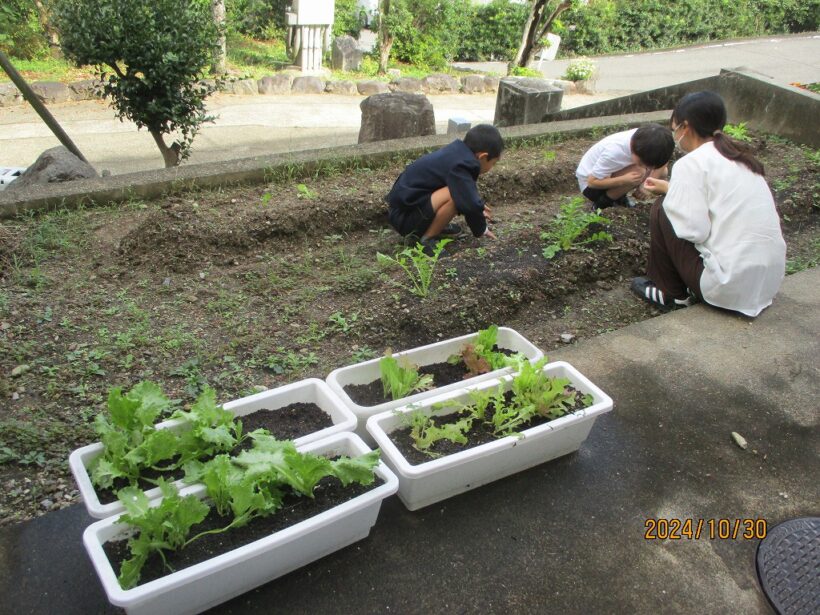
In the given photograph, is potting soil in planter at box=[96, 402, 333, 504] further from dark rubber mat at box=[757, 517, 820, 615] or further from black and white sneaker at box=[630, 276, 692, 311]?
black and white sneaker at box=[630, 276, 692, 311]

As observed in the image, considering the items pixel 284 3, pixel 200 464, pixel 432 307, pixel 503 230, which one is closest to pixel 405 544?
pixel 200 464

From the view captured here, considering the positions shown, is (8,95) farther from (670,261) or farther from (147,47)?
(670,261)

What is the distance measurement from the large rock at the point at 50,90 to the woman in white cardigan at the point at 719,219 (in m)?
12.1

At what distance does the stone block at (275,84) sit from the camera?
44.3 feet

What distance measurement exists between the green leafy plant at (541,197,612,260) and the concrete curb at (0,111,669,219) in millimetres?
2027

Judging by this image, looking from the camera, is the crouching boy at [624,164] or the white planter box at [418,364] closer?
the white planter box at [418,364]

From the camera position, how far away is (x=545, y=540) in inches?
84.0

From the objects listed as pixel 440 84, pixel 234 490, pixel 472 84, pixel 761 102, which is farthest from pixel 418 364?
pixel 472 84

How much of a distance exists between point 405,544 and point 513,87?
299 inches

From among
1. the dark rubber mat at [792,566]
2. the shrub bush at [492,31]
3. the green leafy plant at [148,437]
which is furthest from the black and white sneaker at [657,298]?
the shrub bush at [492,31]

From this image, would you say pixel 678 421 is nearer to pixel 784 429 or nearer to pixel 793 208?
pixel 784 429

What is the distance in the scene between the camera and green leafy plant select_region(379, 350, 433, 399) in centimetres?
250
